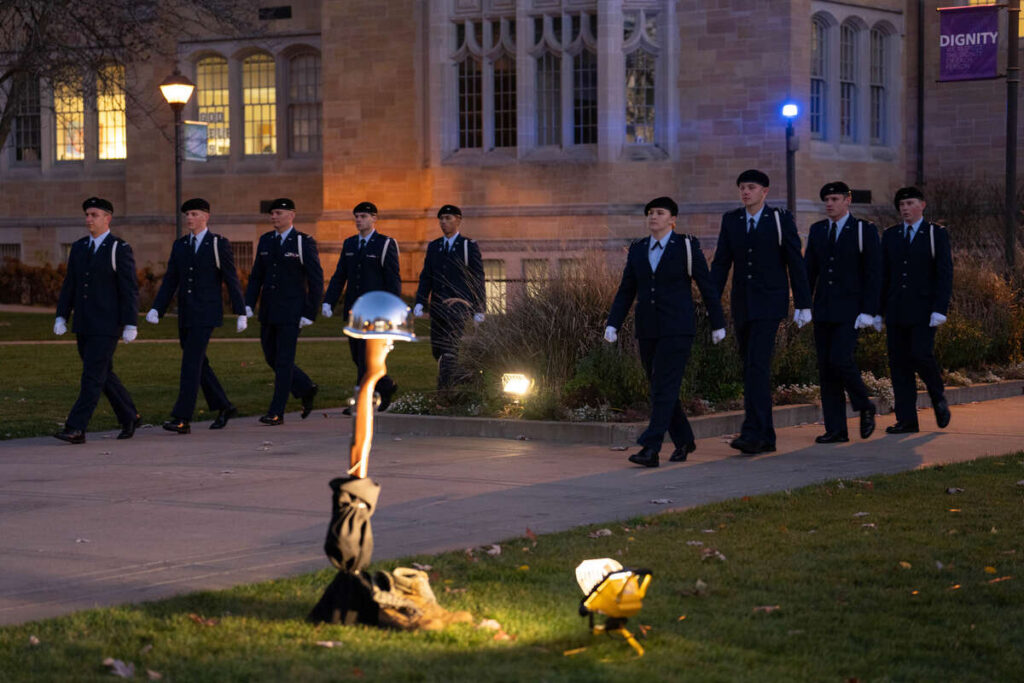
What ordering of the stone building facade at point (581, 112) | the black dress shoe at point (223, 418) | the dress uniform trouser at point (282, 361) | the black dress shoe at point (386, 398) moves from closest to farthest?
1. the black dress shoe at point (223, 418)
2. the dress uniform trouser at point (282, 361)
3. the black dress shoe at point (386, 398)
4. the stone building facade at point (581, 112)

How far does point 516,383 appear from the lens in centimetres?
1349

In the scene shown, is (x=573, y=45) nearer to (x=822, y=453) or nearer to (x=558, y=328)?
(x=558, y=328)

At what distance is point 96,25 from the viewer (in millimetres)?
25906

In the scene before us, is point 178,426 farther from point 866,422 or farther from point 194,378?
point 866,422

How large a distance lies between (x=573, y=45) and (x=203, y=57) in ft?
36.3

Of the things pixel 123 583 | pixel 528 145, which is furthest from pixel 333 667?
pixel 528 145

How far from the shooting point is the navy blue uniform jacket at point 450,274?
49.0 feet

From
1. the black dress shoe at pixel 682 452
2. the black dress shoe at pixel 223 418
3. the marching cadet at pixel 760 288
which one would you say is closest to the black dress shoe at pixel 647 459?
the black dress shoe at pixel 682 452

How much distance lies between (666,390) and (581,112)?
21374 millimetres

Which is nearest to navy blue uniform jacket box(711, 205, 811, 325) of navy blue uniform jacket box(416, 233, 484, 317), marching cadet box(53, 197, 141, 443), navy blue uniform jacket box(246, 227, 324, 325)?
navy blue uniform jacket box(416, 233, 484, 317)

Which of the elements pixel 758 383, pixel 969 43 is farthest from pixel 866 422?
pixel 969 43

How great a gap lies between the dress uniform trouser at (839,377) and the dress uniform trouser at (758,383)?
0.91 meters

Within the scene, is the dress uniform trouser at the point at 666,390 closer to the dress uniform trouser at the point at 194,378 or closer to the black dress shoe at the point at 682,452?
the black dress shoe at the point at 682,452

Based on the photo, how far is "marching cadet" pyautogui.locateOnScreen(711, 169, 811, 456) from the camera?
1191cm
